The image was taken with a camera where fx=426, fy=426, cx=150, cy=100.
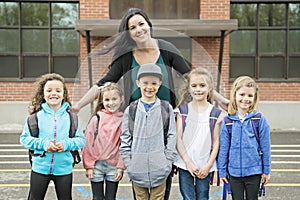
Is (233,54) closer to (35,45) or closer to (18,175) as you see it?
(35,45)

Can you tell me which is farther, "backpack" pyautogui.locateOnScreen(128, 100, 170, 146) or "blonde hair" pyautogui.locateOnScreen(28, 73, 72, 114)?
"blonde hair" pyautogui.locateOnScreen(28, 73, 72, 114)

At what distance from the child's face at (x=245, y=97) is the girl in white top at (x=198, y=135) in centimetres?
19

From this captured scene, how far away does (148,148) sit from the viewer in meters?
3.35

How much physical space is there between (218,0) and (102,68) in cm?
863

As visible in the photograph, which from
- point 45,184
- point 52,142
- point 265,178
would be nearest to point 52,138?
point 52,142

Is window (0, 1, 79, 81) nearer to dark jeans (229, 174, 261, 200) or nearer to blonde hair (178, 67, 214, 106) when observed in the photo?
blonde hair (178, 67, 214, 106)

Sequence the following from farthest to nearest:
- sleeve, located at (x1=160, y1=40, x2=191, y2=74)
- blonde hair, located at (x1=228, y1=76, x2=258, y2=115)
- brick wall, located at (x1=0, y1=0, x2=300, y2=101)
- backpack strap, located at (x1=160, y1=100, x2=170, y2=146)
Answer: brick wall, located at (x1=0, y1=0, x2=300, y2=101)
blonde hair, located at (x1=228, y1=76, x2=258, y2=115)
sleeve, located at (x1=160, y1=40, x2=191, y2=74)
backpack strap, located at (x1=160, y1=100, x2=170, y2=146)

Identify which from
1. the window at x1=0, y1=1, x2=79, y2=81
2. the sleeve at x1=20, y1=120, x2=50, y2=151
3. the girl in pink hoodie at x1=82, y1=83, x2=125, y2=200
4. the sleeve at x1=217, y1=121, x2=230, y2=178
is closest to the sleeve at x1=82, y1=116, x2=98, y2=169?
the girl in pink hoodie at x1=82, y1=83, x2=125, y2=200

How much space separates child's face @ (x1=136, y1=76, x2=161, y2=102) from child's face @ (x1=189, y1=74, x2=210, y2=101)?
32cm

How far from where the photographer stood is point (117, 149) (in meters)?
3.67

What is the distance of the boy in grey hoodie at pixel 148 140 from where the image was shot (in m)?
3.34

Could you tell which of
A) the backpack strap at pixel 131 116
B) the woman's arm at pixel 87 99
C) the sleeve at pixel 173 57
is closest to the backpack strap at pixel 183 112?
the sleeve at pixel 173 57

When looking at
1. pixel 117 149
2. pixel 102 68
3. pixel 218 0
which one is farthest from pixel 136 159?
pixel 218 0

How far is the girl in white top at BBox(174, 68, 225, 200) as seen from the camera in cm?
353
